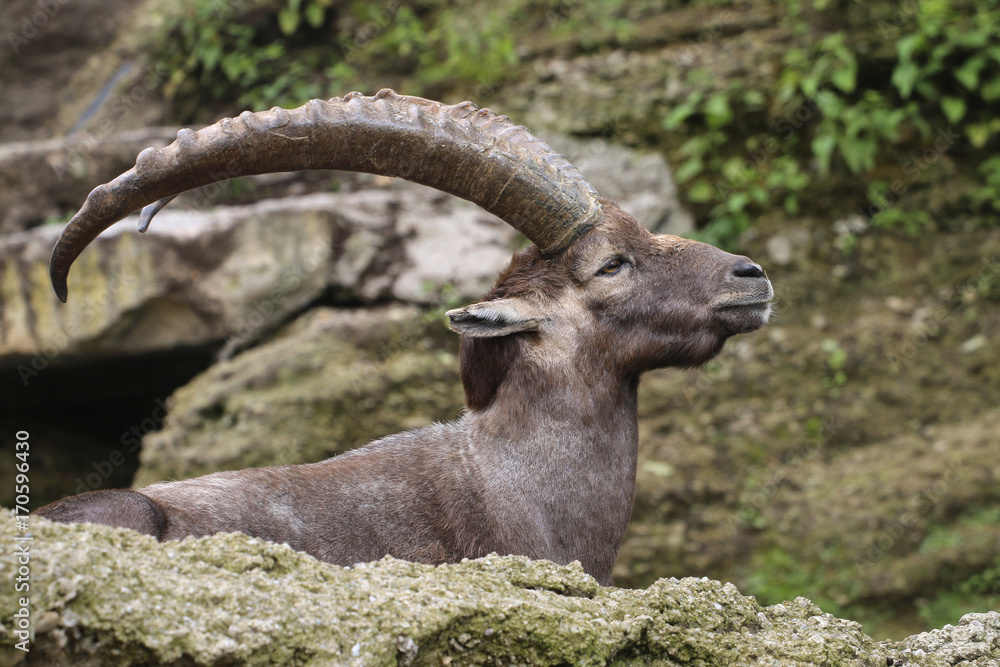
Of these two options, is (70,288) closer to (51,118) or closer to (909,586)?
(51,118)

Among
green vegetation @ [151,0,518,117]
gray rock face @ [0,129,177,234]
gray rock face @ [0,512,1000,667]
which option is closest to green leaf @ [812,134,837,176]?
green vegetation @ [151,0,518,117]

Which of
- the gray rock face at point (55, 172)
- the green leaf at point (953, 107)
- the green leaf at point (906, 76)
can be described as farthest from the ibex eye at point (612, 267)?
the gray rock face at point (55, 172)

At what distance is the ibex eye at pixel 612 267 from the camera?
5.29 m

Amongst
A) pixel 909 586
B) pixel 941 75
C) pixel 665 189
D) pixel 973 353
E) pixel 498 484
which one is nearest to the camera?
pixel 498 484

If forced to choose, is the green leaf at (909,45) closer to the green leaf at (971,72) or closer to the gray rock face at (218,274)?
the green leaf at (971,72)

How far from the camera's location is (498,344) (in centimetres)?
525

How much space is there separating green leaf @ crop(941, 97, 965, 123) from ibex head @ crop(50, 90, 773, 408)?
5885mm

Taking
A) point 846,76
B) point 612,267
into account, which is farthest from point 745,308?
point 846,76

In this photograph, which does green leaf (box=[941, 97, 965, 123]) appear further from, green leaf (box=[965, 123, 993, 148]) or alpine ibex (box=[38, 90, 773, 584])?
alpine ibex (box=[38, 90, 773, 584])

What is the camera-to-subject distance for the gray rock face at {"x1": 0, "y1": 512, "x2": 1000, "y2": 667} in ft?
9.28

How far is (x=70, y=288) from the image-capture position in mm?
9945

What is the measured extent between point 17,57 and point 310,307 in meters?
6.67

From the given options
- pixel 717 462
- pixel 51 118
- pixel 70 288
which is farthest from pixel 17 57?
pixel 717 462

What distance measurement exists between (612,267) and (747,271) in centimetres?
74
